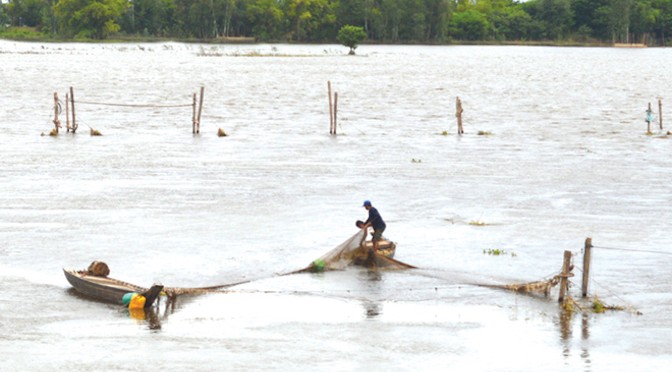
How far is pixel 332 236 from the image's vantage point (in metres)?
32.9

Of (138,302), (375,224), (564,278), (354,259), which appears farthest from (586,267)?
(138,302)

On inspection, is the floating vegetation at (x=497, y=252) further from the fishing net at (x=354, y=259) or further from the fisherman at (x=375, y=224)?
the fisherman at (x=375, y=224)

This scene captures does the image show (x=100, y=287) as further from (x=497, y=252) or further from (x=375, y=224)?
(x=497, y=252)

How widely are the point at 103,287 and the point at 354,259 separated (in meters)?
6.51

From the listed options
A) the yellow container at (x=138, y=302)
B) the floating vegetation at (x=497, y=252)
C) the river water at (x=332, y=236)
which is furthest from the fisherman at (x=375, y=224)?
the yellow container at (x=138, y=302)

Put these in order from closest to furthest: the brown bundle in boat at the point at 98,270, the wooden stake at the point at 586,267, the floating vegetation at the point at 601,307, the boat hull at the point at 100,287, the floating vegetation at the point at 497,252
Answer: the wooden stake at the point at 586,267, the floating vegetation at the point at 601,307, the boat hull at the point at 100,287, the brown bundle in boat at the point at 98,270, the floating vegetation at the point at 497,252

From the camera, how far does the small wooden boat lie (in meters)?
25.2

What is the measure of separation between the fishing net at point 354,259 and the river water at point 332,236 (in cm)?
43

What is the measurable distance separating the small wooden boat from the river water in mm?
330

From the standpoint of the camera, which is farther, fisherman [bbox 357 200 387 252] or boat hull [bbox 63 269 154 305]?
fisherman [bbox 357 200 387 252]

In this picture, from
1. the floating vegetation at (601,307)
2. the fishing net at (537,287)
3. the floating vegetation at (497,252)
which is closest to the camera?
the floating vegetation at (601,307)

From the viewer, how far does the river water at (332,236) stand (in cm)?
2255

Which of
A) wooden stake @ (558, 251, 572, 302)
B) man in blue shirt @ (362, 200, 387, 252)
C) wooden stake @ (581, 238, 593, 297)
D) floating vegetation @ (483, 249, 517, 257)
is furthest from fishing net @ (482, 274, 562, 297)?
floating vegetation @ (483, 249, 517, 257)

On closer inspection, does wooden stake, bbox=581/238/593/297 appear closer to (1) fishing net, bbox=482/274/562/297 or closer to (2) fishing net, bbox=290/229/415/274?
(1) fishing net, bbox=482/274/562/297
